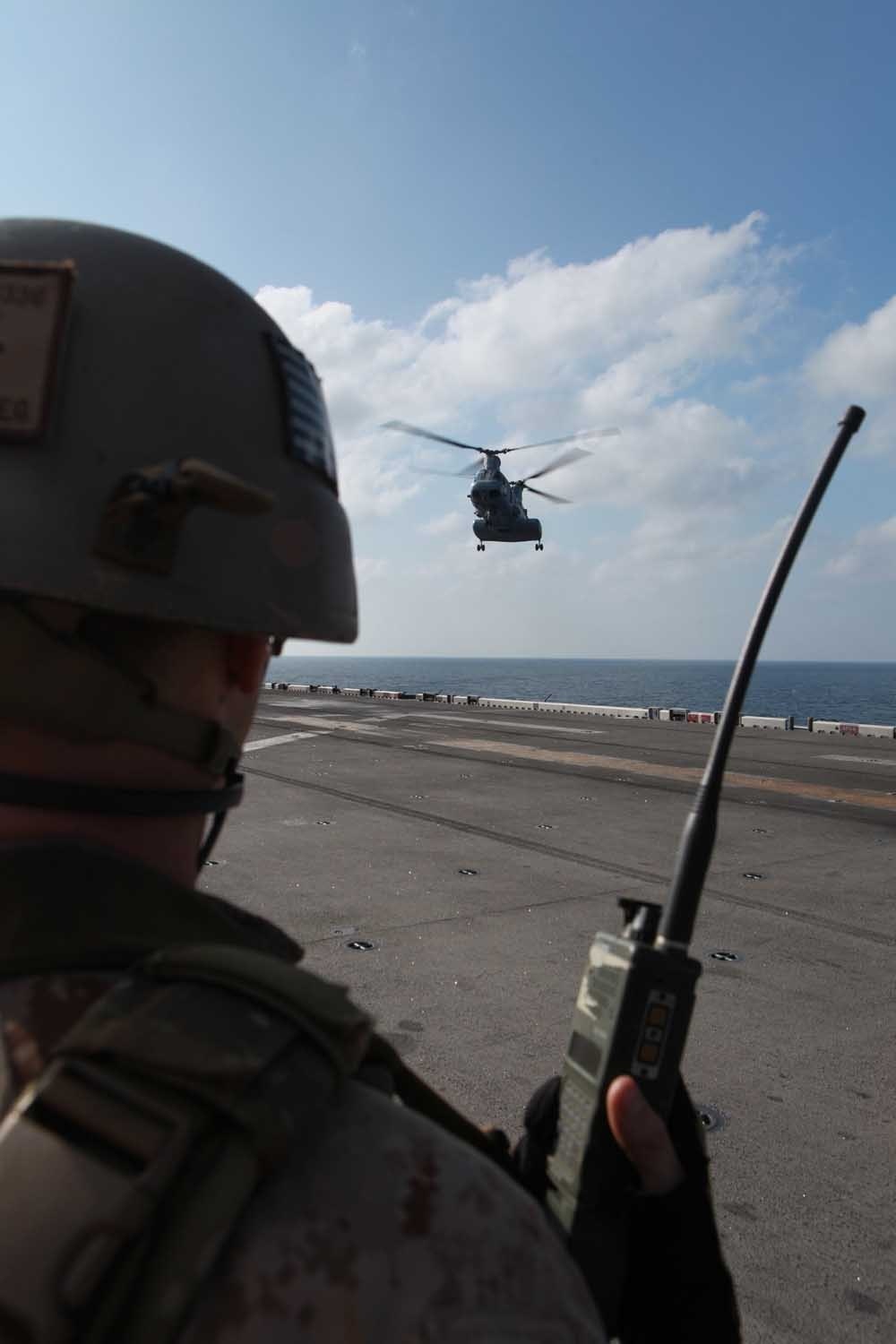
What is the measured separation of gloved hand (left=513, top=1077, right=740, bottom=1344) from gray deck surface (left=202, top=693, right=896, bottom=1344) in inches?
71.1

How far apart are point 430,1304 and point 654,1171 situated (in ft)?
2.42

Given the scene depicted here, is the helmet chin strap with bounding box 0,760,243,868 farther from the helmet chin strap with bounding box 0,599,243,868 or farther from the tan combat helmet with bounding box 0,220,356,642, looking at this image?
the tan combat helmet with bounding box 0,220,356,642

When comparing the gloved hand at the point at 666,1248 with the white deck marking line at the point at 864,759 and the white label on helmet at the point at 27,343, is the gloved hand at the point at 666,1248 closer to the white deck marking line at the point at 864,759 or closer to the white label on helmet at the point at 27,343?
the white label on helmet at the point at 27,343

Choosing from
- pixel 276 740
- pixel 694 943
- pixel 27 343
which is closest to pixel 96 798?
pixel 27 343

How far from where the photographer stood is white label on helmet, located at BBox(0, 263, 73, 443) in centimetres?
134

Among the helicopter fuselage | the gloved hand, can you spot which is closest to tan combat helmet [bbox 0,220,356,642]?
the gloved hand

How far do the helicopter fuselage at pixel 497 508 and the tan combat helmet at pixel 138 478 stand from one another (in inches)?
1286

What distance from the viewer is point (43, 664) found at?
1.18m

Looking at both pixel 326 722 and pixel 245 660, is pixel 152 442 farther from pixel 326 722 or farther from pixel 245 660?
pixel 326 722

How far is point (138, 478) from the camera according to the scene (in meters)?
1.31

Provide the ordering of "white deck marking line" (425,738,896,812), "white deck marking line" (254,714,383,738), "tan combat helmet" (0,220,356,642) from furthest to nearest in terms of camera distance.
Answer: "white deck marking line" (254,714,383,738) → "white deck marking line" (425,738,896,812) → "tan combat helmet" (0,220,356,642)

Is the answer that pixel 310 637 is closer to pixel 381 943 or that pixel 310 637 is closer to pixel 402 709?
pixel 381 943

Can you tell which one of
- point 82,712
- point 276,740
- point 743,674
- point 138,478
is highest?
point 138,478

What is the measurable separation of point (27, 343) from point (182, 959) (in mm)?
897
